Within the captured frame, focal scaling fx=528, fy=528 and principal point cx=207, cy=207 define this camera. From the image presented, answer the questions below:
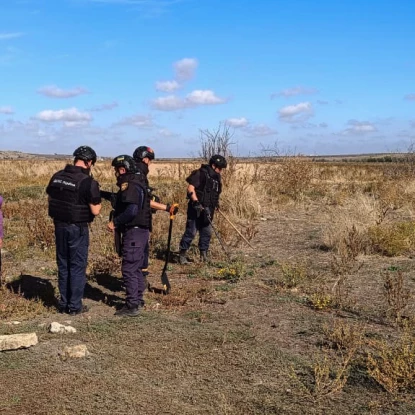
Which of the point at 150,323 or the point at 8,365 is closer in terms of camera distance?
the point at 8,365

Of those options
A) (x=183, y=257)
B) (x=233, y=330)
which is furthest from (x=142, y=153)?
(x=233, y=330)

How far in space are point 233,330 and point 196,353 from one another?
719 mm

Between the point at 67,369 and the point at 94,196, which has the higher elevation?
the point at 94,196

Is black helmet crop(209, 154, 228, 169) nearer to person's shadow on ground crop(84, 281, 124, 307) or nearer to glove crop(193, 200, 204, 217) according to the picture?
glove crop(193, 200, 204, 217)

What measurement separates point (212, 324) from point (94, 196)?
75.7 inches

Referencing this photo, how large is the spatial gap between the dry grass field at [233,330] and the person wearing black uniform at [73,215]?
34 centimetres

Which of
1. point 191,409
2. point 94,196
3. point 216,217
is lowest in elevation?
point 191,409

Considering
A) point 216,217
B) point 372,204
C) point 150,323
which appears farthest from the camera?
point 372,204

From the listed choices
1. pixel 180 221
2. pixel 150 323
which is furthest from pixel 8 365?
pixel 180 221

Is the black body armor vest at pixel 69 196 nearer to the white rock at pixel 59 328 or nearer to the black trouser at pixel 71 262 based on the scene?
the black trouser at pixel 71 262

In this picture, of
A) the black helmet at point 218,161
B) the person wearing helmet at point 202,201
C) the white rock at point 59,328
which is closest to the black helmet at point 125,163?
the white rock at point 59,328

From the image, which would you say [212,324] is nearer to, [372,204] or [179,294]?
[179,294]

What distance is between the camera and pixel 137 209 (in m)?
6.00

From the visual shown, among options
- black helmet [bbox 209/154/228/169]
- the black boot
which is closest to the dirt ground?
the black boot
